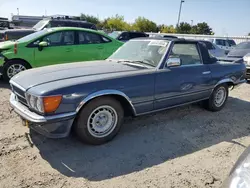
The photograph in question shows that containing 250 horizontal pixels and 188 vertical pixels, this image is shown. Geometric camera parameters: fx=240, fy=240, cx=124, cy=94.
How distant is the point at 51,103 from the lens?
3.01 m

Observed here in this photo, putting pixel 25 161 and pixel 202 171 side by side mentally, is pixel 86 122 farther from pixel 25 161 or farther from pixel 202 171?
pixel 202 171

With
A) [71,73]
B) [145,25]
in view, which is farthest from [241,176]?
[145,25]

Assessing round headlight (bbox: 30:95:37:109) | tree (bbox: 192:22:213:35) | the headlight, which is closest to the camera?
the headlight

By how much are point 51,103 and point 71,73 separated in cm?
74

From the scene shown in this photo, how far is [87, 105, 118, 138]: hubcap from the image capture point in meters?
3.47

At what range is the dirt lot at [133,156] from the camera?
2.84 metres

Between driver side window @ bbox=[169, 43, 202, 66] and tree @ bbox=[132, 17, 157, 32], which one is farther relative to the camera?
tree @ bbox=[132, 17, 157, 32]

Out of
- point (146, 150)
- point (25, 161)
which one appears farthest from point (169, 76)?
point (25, 161)

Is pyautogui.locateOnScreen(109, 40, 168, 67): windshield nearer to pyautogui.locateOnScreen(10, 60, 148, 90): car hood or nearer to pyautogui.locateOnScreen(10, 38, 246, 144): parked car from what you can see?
pyautogui.locateOnScreen(10, 38, 246, 144): parked car

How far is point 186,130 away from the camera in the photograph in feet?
14.1

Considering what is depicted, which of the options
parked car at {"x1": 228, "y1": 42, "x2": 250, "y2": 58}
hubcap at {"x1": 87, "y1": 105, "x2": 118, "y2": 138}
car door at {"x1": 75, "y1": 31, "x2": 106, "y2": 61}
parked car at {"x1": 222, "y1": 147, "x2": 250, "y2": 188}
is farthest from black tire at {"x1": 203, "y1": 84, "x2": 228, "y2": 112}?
parked car at {"x1": 228, "y1": 42, "x2": 250, "y2": 58}

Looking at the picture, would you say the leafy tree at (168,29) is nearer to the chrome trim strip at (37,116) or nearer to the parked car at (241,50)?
the parked car at (241,50)

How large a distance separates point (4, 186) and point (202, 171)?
93.3 inches

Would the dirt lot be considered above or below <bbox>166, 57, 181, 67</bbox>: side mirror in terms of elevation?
below
